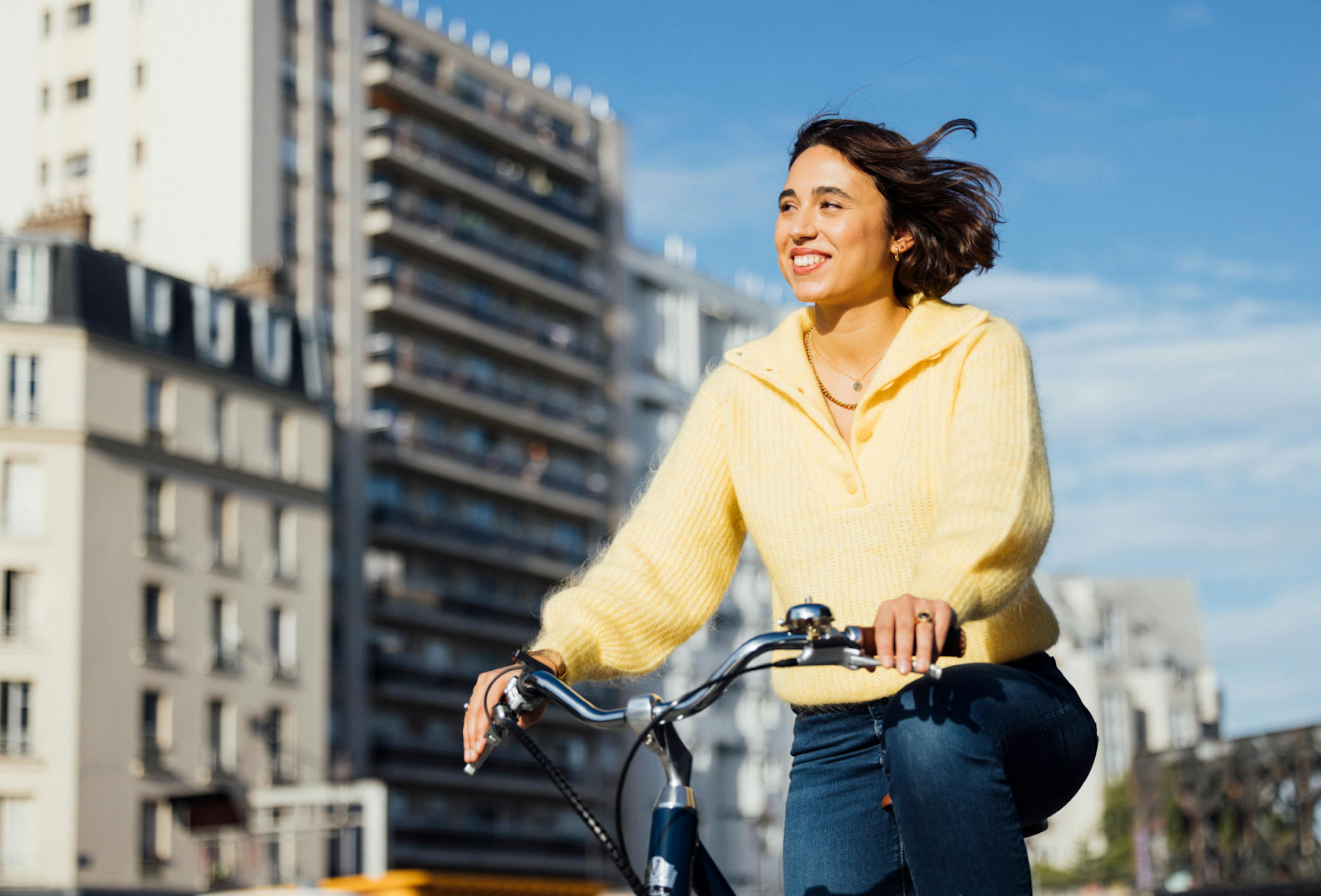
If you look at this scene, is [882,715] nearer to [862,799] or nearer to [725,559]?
[862,799]

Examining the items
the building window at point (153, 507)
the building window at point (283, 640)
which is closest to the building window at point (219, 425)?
the building window at point (153, 507)

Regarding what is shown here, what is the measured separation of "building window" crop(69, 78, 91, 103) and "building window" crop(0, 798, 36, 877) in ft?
81.6

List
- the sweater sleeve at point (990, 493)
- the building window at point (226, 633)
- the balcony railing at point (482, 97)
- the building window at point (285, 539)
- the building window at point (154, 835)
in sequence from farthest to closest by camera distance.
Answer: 1. the balcony railing at point (482, 97)
2. the building window at point (285, 539)
3. the building window at point (226, 633)
4. the building window at point (154, 835)
5. the sweater sleeve at point (990, 493)

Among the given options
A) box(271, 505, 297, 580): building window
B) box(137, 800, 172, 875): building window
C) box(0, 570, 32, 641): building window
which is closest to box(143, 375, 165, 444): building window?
box(271, 505, 297, 580): building window

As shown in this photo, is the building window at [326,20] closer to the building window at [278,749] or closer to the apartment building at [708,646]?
the apartment building at [708,646]

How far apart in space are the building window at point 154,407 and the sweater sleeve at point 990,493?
46388mm

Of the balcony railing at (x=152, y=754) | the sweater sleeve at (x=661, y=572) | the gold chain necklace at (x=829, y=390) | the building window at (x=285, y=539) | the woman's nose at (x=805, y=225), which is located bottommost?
the balcony railing at (x=152, y=754)

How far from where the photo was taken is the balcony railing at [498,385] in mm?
62000

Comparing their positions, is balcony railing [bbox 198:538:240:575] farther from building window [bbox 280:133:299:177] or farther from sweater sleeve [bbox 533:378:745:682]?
sweater sleeve [bbox 533:378:745:682]

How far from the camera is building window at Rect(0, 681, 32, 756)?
43750 mm

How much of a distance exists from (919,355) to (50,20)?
2404 inches

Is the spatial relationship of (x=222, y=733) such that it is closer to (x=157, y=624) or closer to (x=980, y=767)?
(x=157, y=624)

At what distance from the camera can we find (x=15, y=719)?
1743 inches

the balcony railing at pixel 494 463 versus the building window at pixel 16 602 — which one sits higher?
the balcony railing at pixel 494 463
